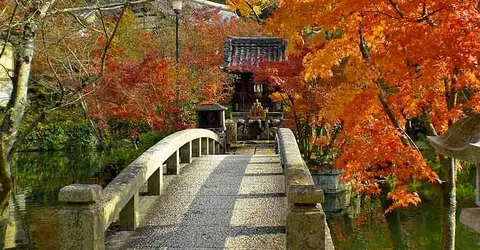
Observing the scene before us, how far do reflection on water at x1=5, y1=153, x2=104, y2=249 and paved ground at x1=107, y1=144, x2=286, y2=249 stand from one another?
3.95 metres

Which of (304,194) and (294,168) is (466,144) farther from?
(294,168)

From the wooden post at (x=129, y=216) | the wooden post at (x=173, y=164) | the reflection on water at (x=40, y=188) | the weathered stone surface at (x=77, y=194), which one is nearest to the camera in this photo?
the weathered stone surface at (x=77, y=194)

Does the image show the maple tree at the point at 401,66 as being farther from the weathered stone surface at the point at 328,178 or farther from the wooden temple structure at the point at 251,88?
the wooden temple structure at the point at 251,88

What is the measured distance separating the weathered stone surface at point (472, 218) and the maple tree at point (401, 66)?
3589 millimetres

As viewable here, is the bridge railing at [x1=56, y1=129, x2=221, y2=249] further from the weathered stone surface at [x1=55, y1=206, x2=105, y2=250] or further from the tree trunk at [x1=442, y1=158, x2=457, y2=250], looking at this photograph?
the tree trunk at [x1=442, y1=158, x2=457, y2=250]

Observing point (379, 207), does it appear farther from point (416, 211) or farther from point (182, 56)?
point (182, 56)

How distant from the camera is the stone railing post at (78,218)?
14.1 ft

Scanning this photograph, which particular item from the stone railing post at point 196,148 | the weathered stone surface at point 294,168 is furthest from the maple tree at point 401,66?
the stone railing post at point 196,148

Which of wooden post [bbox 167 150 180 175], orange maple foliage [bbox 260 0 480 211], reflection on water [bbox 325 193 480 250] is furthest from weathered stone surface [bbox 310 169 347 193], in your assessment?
wooden post [bbox 167 150 180 175]

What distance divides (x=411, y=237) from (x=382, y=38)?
4.89m

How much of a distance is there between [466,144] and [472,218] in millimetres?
583

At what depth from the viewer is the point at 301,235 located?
453cm

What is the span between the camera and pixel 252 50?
24906mm

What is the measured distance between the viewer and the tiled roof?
23781 mm
